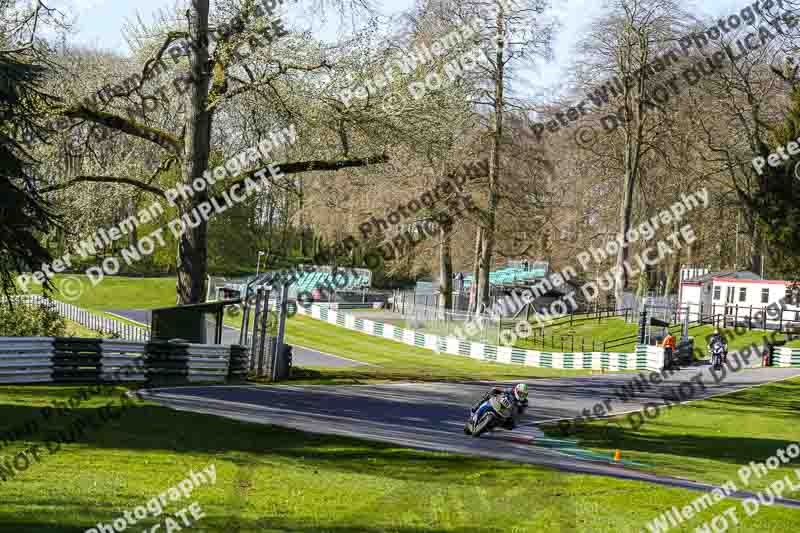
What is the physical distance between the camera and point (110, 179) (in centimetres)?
2305

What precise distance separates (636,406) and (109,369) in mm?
14639

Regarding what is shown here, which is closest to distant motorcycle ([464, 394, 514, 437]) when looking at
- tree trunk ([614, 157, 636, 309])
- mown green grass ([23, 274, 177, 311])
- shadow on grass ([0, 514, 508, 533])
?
shadow on grass ([0, 514, 508, 533])

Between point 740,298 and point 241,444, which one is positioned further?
point 740,298

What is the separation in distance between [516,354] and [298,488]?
3247cm

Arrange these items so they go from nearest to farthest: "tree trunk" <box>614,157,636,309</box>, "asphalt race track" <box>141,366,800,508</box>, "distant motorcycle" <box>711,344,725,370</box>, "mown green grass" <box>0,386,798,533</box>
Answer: "mown green grass" <box>0,386,798,533</box> → "asphalt race track" <box>141,366,800,508</box> → "distant motorcycle" <box>711,344,725,370</box> → "tree trunk" <box>614,157,636,309</box>

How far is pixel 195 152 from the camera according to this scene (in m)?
23.5

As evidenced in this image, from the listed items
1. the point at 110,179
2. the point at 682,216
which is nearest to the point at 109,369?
the point at 110,179

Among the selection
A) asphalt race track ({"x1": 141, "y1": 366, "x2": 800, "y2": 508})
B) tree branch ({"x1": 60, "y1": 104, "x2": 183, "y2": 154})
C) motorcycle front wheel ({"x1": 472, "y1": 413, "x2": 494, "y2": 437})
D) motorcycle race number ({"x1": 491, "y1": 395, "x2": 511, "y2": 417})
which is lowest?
asphalt race track ({"x1": 141, "y1": 366, "x2": 800, "y2": 508})

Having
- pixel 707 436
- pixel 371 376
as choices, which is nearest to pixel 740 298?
pixel 371 376

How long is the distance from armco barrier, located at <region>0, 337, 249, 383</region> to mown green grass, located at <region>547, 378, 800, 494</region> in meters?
8.38

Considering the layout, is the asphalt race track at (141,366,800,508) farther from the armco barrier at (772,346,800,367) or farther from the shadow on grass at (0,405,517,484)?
the armco barrier at (772,346,800,367)

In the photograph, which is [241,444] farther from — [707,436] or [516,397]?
[707,436]

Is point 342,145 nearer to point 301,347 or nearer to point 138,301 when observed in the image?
point 301,347

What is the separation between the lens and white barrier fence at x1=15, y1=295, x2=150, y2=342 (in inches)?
1304
